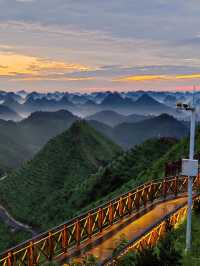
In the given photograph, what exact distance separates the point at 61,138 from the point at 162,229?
131704mm

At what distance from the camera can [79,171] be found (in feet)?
409

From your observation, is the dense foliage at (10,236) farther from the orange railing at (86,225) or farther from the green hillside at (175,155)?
the orange railing at (86,225)

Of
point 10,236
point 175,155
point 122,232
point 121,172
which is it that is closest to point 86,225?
point 122,232

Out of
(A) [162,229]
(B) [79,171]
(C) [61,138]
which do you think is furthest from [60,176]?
(A) [162,229]

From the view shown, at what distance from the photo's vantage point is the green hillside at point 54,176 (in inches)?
3871

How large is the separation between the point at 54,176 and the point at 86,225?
360 feet

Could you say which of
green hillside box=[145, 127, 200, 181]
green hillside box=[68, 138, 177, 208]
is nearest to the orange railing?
green hillside box=[145, 127, 200, 181]

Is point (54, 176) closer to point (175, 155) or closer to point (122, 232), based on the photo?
point (175, 155)

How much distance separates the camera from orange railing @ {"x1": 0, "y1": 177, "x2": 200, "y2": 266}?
13.5 m

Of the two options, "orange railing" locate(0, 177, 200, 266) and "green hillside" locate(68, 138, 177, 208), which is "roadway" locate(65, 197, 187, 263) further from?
"green hillside" locate(68, 138, 177, 208)

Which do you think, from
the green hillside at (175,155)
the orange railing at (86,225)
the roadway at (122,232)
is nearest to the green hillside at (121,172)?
the green hillside at (175,155)

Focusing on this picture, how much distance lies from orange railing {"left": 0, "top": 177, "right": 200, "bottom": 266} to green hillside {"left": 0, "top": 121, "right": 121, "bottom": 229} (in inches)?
2472

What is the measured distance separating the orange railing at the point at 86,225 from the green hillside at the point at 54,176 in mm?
62780

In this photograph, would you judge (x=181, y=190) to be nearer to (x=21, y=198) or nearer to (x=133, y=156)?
(x=133, y=156)
